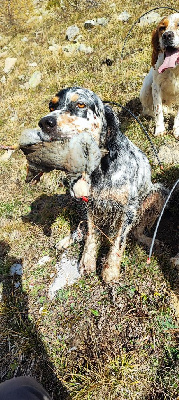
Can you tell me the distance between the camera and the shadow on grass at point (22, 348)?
259 centimetres

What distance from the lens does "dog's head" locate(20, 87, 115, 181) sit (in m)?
2.08

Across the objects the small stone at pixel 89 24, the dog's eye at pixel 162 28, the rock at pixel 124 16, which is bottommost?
the dog's eye at pixel 162 28

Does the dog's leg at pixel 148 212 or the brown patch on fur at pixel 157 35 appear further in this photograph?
the brown patch on fur at pixel 157 35

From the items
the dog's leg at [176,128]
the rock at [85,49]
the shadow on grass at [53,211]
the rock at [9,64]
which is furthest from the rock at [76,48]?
the shadow on grass at [53,211]

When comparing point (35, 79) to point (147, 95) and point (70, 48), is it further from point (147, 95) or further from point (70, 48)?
point (147, 95)

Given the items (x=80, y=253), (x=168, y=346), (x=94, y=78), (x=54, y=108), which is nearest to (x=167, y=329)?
(x=168, y=346)

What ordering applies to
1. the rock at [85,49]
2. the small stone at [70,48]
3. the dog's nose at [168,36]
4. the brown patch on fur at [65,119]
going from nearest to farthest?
the brown patch on fur at [65,119] → the dog's nose at [168,36] → the rock at [85,49] → the small stone at [70,48]

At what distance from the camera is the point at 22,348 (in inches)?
111

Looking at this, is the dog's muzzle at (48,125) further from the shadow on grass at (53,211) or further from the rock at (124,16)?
the rock at (124,16)

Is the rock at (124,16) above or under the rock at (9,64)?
above

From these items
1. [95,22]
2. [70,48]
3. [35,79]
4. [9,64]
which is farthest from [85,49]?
[9,64]

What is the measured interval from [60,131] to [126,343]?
6.57ft

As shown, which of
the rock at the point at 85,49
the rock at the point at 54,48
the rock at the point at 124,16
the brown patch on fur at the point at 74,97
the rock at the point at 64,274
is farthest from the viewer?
the rock at the point at 54,48

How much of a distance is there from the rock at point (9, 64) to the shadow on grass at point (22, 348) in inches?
345
